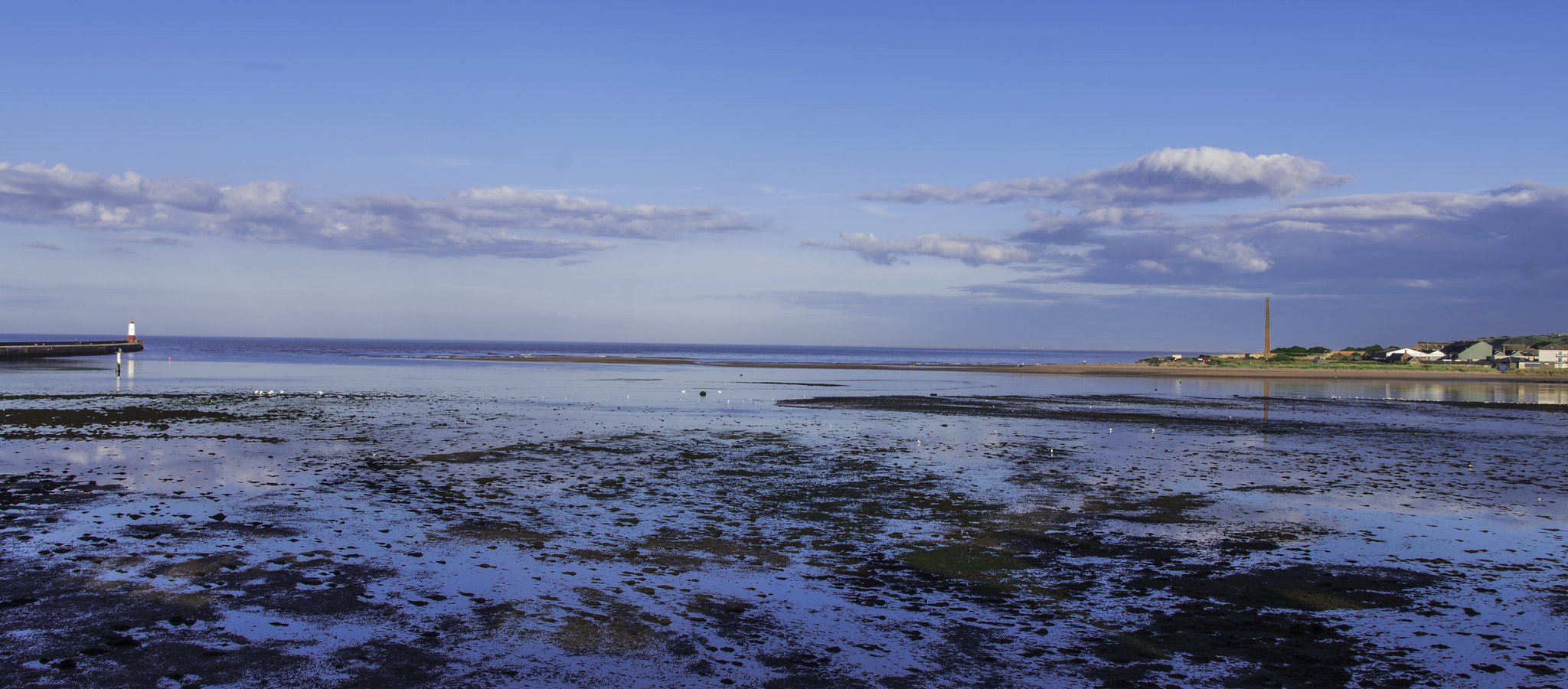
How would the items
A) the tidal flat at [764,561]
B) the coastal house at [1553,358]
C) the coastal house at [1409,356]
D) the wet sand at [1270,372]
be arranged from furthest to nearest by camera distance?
1. the coastal house at [1409,356]
2. the coastal house at [1553,358]
3. the wet sand at [1270,372]
4. the tidal flat at [764,561]

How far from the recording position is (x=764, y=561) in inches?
489

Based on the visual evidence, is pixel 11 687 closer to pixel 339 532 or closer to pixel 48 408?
Answer: pixel 339 532

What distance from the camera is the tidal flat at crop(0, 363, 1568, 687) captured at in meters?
8.45

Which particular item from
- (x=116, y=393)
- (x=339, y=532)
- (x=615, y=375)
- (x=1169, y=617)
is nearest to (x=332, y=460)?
(x=339, y=532)

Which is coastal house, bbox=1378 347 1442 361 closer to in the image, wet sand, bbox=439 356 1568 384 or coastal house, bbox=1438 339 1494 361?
coastal house, bbox=1438 339 1494 361

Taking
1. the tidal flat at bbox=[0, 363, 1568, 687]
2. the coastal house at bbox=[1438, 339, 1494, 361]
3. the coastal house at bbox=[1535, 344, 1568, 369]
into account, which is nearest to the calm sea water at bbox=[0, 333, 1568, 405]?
the tidal flat at bbox=[0, 363, 1568, 687]

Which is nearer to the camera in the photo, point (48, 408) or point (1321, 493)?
point (1321, 493)

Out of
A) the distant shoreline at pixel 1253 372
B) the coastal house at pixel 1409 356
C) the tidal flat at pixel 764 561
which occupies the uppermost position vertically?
the coastal house at pixel 1409 356

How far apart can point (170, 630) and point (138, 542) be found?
466 cm

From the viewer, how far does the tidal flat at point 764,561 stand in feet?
27.7

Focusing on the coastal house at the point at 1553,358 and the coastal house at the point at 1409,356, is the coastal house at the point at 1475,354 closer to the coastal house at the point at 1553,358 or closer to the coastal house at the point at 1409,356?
the coastal house at the point at 1409,356

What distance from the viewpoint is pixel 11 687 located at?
24.4 ft

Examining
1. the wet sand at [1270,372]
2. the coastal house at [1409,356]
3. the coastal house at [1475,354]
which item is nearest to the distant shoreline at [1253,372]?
the wet sand at [1270,372]

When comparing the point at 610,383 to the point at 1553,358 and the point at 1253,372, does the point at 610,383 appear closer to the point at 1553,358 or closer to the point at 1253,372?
the point at 1253,372
